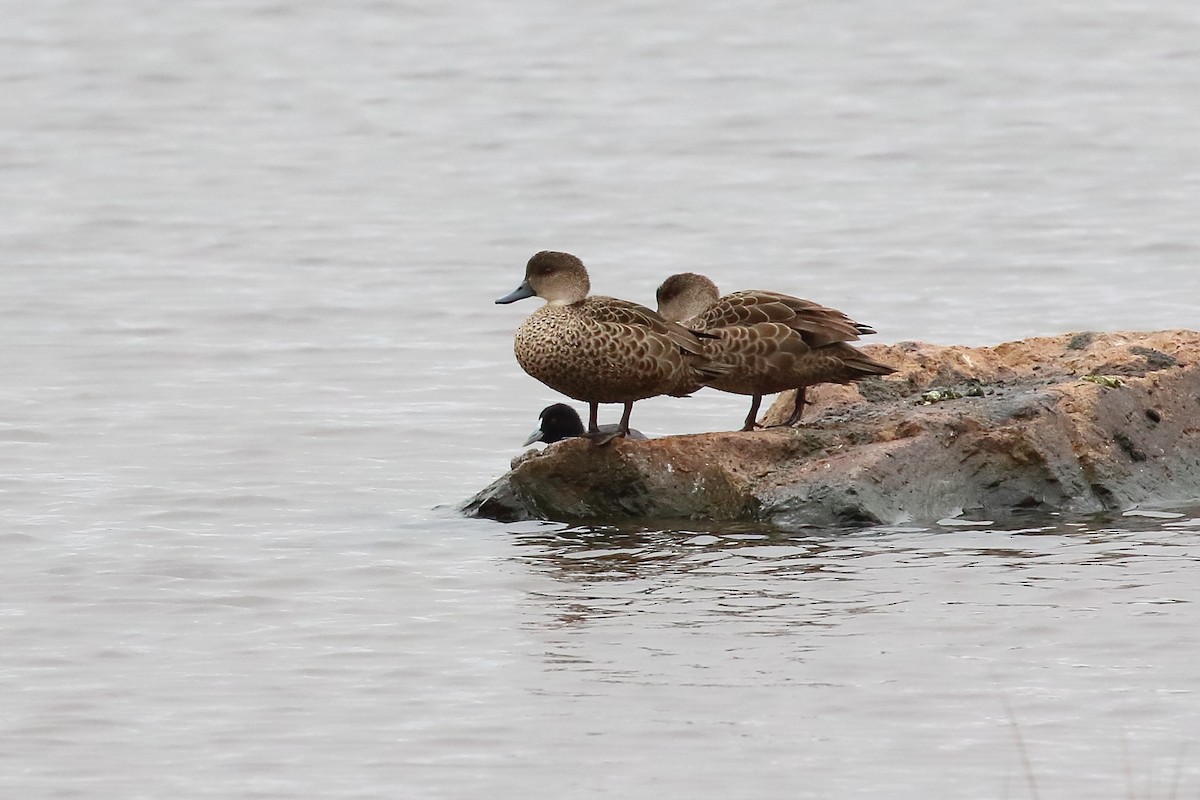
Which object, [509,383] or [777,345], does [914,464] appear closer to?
[777,345]

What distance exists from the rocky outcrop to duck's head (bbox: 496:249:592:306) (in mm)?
660

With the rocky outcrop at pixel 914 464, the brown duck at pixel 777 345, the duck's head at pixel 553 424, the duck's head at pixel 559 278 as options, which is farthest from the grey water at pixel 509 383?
the duck's head at pixel 559 278

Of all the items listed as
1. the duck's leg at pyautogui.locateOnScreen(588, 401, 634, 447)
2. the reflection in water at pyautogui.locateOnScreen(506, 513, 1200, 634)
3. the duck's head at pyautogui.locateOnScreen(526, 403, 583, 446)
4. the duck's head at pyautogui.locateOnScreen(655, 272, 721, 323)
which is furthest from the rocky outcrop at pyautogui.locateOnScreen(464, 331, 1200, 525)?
the duck's head at pyautogui.locateOnScreen(526, 403, 583, 446)

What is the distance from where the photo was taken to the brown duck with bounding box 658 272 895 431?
9.38 m

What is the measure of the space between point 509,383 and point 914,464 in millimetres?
5251

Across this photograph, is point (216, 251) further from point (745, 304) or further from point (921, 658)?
point (921, 658)

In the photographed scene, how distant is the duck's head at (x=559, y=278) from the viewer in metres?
9.62

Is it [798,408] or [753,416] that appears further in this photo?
[798,408]

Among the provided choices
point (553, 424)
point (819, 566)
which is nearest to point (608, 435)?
point (819, 566)

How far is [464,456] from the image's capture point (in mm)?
11898

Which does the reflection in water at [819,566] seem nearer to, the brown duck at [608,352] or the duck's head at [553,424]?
the brown duck at [608,352]

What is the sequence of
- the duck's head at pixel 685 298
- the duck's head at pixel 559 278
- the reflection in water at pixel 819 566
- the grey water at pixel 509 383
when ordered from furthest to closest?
the duck's head at pixel 685 298 → the duck's head at pixel 559 278 → the reflection in water at pixel 819 566 → the grey water at pixel 509 383

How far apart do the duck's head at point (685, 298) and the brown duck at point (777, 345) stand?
36 millimetres

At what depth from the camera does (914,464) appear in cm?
922
